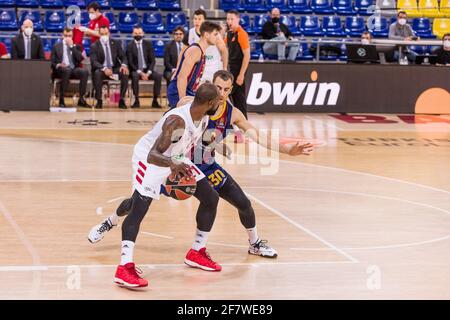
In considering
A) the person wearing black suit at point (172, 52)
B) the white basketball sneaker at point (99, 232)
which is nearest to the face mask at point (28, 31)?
the person wearing black suit at point (172, 52)

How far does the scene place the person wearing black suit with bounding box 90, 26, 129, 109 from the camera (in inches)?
829

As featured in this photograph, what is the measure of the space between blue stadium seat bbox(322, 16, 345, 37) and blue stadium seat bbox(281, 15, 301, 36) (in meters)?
0.80

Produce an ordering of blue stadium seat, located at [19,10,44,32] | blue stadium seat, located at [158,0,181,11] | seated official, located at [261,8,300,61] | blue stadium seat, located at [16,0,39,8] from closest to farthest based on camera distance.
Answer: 1. seated official, located at [261,8,300,61]
2. blue stadium seat, located at [19,10,44,32]
3. blue stadium seat, located at [16,0,39,8]
4. blue stadium seat, located at [158,0,181,11]

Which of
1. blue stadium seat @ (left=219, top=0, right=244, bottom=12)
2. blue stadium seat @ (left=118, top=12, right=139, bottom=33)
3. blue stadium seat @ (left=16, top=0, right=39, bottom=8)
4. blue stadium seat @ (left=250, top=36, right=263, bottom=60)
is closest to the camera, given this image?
blue stadium seat @ (left=250, top=36, right=263, bottom=60)

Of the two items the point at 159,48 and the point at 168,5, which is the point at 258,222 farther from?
the point at 168,5

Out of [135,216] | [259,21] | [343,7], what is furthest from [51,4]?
[135,216]

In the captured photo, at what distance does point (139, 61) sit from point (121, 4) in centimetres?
396

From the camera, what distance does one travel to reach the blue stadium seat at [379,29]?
26.2 meters

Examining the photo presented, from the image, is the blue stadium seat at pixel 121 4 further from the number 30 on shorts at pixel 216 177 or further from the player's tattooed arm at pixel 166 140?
the player's tattooed arm at pixel 166 140

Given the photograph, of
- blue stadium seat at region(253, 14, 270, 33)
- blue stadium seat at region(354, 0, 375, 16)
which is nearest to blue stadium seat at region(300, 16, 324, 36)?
blue stadium seat at region(253, 14, 270, 33)

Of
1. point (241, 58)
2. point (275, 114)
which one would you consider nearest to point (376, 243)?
point (241, 58)

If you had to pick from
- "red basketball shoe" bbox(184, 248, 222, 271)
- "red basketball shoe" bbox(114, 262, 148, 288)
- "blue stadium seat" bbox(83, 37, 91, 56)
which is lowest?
"red basketball shoe" bbox(184, 248, 222, 271)

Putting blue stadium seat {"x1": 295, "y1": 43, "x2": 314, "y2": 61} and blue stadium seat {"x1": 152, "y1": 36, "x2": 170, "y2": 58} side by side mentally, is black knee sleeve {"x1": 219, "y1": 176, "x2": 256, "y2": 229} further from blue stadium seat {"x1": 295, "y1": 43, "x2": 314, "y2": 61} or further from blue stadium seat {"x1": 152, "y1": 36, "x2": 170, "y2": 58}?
blue stadium seat {"x1": 152, "y1": 36, "x2": 170, "y2": 58}

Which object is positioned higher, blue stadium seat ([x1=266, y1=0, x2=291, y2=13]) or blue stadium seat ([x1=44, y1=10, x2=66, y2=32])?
blue stadium seat ([x1=266, y1=0, x2=291, y2=13])
